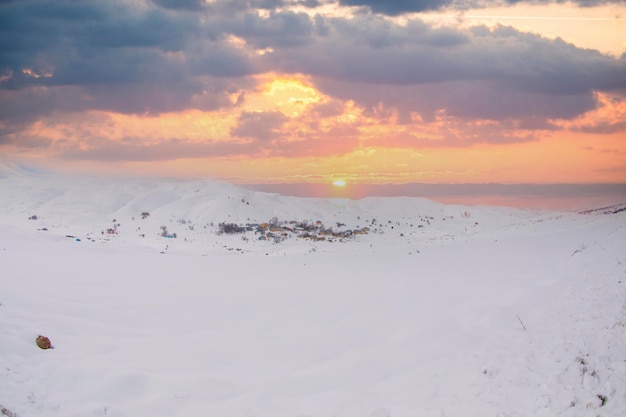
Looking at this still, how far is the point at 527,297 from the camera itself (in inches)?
589

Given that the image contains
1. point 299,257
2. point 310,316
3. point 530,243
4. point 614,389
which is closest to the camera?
point 614,389

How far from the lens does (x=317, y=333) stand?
48.4 feet

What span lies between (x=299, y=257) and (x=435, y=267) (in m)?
9.89

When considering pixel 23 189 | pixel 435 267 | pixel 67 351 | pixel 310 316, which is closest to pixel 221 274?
pixel 310 316

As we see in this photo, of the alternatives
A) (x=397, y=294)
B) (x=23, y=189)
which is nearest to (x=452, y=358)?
(x=397, y=294)

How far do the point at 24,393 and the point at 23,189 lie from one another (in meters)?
74.8

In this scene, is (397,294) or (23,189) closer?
(397,294)

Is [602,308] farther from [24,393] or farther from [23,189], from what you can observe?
[23,189]

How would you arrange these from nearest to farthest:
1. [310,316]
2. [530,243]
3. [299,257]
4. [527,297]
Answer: [527,297], [310,316], [530,243], [299,257]

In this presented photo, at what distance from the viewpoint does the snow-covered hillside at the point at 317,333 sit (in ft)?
32.3

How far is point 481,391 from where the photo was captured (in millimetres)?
10008

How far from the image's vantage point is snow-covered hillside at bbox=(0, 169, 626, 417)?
9836 millimetres

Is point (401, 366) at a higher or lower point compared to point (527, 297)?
lower

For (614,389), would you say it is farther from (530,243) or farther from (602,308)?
(530,243)
